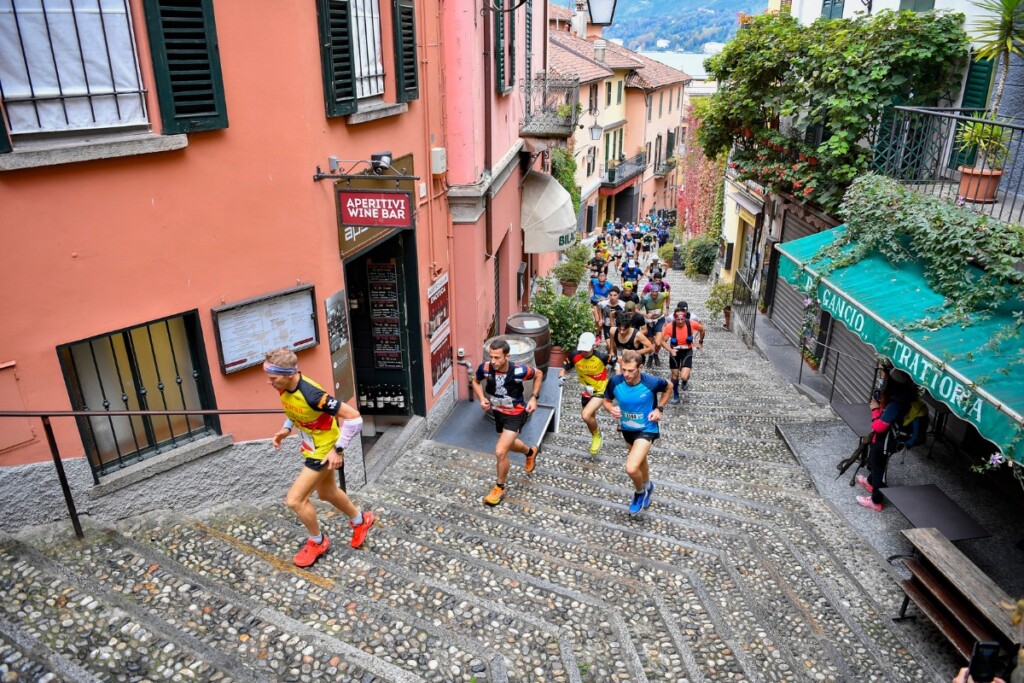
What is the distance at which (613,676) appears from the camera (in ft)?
16.6

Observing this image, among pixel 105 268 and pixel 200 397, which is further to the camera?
pixel 200 397

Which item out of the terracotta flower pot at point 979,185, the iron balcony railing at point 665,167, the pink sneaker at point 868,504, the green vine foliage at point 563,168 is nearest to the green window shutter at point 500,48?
the terracotta flower pot at point 979,185

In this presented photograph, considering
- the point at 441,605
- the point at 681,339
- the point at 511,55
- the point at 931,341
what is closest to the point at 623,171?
the point at 511,55

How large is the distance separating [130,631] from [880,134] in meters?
12.7

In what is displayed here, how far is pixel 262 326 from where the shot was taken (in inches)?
250

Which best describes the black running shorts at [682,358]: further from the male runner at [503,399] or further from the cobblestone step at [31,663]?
the cobblestone step at [31,663]

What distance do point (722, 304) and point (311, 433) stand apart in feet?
56.2

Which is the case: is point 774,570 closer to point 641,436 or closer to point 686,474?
point 641,436

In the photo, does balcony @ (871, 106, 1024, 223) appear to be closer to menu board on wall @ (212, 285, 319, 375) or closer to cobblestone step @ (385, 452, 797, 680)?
cobblestone step @ (385, 452, 797, 680)

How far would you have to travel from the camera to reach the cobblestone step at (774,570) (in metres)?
5.47

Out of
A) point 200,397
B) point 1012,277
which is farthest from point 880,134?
point 200,397

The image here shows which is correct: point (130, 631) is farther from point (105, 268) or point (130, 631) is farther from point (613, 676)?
point (613, 676)

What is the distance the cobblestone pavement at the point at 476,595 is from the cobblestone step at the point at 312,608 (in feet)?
0.05

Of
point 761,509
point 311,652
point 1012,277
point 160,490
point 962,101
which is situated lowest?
point 761,509
